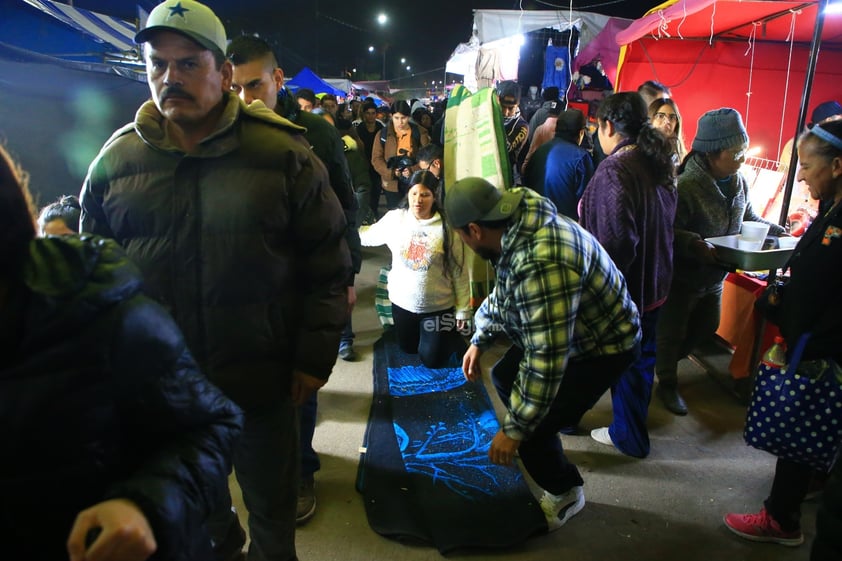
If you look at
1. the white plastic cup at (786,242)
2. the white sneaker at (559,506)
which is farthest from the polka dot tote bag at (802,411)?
the white plastic cup at (786,242)

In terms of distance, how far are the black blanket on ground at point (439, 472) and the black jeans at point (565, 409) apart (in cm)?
28

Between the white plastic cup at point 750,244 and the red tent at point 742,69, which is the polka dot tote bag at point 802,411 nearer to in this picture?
the white plastic cup at point 750,244

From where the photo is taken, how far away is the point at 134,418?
98 cm

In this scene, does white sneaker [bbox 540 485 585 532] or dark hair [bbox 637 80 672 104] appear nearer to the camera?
white sneaker [bbox 540 485 585 532]

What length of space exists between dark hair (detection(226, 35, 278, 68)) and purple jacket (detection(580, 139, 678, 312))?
185cm

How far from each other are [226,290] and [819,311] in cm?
224

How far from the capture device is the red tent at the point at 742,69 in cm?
572

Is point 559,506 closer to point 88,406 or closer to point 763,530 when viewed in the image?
point 763,530

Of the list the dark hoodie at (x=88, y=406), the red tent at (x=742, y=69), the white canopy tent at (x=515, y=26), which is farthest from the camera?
the white canopy tent at (x=515, y=26)

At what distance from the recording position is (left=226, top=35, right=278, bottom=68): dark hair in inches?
101

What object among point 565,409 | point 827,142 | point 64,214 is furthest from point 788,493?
point 64,214

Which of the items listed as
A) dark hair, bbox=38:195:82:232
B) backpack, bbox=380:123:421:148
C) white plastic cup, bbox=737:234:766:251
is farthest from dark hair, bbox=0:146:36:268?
backpack, bbox=380:123:421:148

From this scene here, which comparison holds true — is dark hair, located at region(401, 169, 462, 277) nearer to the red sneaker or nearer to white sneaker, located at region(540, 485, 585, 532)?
white sneaker, located at region(540, 485, 585, 532)

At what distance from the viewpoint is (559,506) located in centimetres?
245
